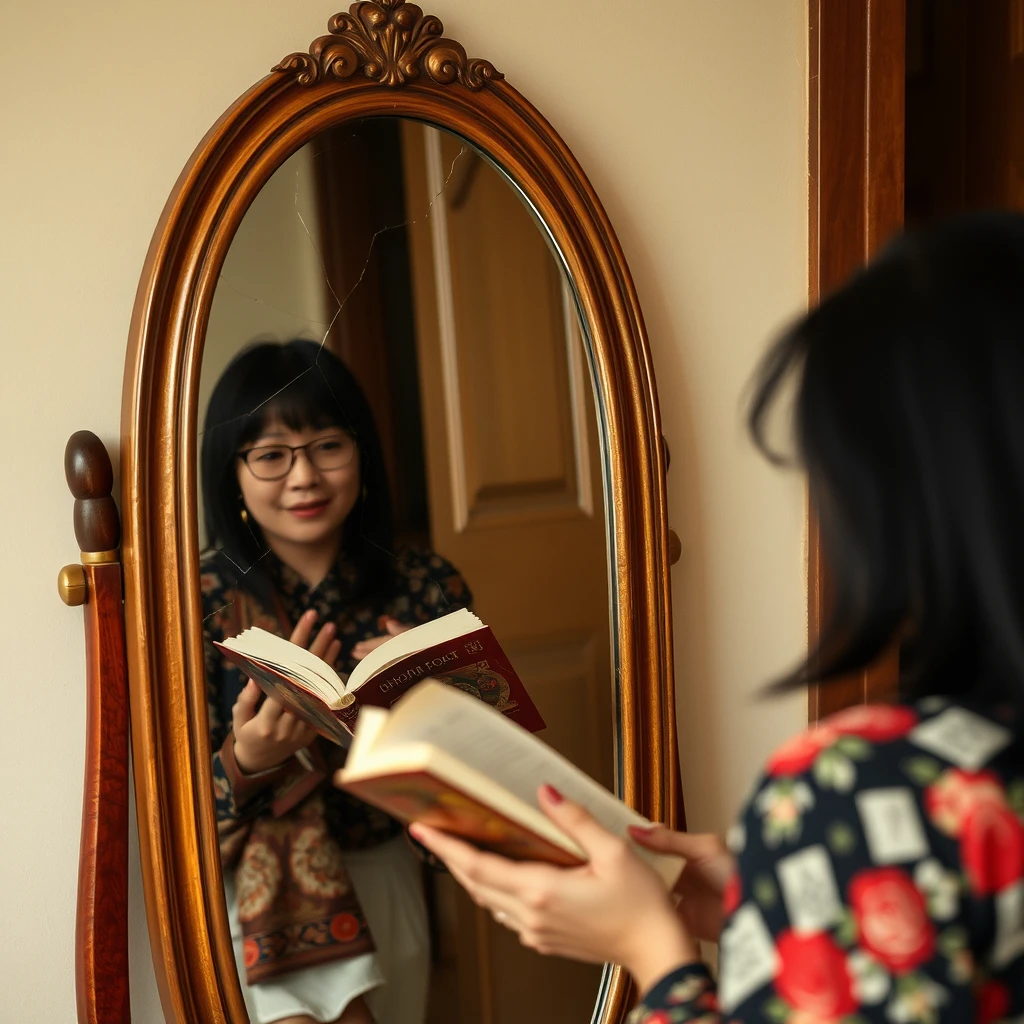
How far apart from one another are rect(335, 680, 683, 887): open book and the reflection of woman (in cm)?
36

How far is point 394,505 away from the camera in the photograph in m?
1.11

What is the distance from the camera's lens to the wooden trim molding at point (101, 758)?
98 cm

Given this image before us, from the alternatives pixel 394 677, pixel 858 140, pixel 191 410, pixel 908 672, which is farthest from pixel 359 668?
pixel 858 140

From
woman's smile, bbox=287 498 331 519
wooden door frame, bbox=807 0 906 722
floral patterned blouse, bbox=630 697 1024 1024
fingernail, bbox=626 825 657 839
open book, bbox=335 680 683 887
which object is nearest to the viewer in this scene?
floral patterned blouse, bbox=630 697 1024 1024

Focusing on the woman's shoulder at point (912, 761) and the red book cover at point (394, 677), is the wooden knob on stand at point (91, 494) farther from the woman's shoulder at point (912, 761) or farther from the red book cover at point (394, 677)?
the woman's shoulder at point (912, 761)

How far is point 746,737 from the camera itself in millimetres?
1413

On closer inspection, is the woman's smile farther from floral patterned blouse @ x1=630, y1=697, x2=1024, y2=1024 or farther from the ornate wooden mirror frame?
floral patterned blouse @ x1=630, y1=697, x2=1024, y2=1024

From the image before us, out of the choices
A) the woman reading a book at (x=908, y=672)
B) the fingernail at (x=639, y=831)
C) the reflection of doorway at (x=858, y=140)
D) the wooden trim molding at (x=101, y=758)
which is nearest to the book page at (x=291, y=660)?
the wooden trim molding at (x=101, y=758)

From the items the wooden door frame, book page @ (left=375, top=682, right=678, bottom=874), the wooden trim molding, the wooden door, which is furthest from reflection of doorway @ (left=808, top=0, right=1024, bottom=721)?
the wooden trim molding

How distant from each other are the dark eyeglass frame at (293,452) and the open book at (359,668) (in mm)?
152

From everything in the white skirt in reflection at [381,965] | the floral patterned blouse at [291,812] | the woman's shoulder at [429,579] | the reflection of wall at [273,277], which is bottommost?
the white skirt in reflection at [381,965]

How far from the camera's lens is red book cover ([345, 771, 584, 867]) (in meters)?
0.64

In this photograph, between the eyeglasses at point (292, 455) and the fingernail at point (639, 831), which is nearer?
the fingernail at point (639, 831)

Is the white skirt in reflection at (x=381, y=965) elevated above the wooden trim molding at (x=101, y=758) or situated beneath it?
situated beneath
